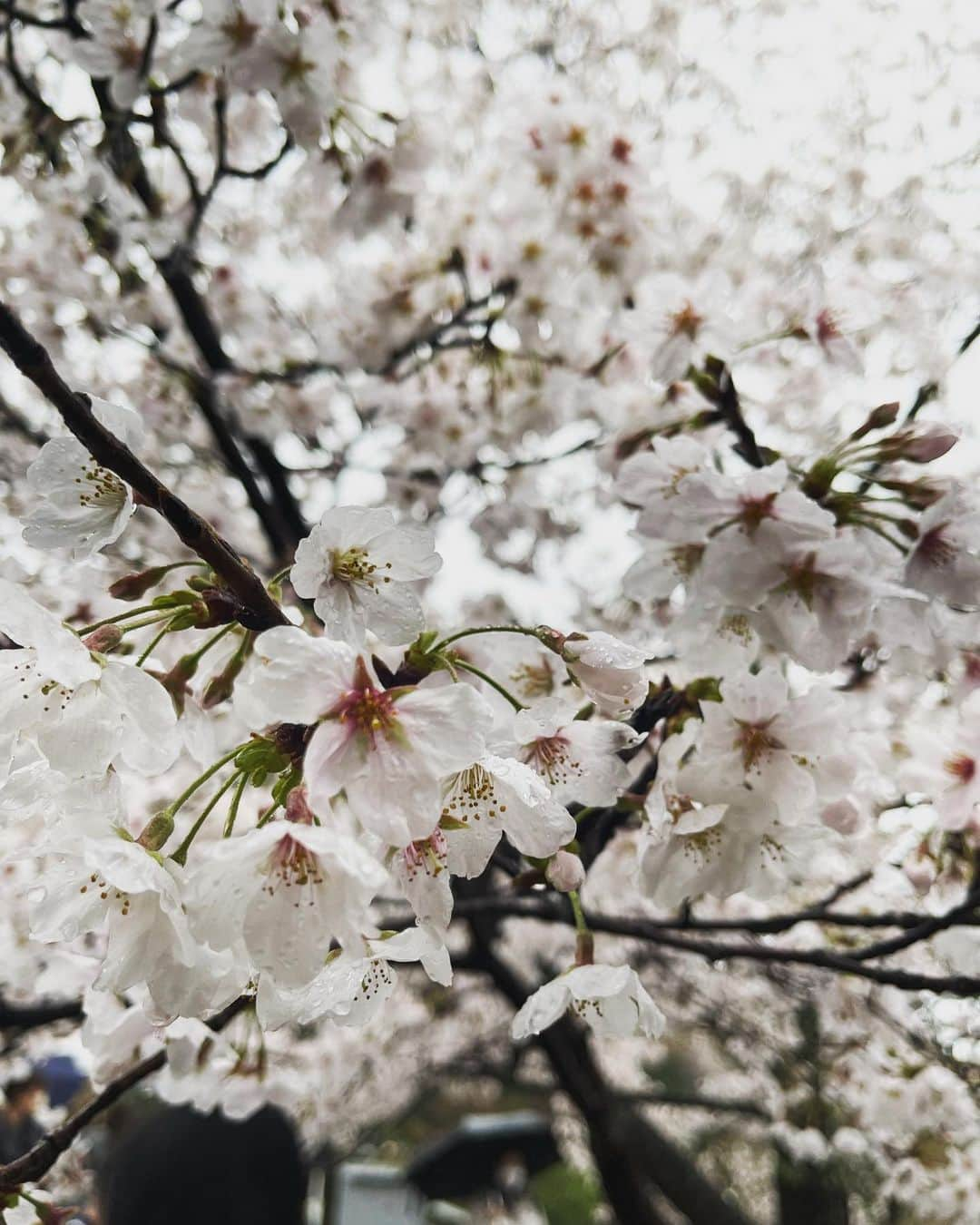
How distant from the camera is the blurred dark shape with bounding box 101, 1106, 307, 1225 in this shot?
8.78 ft

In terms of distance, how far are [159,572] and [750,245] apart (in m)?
4.62

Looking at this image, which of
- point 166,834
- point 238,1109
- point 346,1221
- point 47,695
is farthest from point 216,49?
point 346,1221

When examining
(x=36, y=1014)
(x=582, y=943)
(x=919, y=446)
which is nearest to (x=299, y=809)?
(x=582, y=943)

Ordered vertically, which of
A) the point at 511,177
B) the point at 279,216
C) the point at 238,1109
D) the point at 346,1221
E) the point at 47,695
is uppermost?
the point at 279,216

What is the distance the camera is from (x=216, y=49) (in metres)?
1.98

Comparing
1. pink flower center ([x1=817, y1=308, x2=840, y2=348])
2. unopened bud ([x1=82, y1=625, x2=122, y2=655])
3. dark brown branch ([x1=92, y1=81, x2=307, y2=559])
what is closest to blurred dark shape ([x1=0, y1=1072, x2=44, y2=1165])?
dark brown branch ([x1=92, y1=81, x2=307, y2=559])

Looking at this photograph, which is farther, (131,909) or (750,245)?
(750,245)

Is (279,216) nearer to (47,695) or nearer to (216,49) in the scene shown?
(216,49)

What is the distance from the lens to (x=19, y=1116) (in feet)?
10.4

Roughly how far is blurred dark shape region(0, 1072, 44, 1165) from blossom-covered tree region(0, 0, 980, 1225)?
0.58 metres

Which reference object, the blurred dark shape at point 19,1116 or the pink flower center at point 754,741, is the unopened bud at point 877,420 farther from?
the blurred dark shape at point 19,1116

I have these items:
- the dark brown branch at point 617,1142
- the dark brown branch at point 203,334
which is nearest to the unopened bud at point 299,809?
the dark brown branch at point 203,334

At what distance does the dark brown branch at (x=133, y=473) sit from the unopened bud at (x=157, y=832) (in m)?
0.20

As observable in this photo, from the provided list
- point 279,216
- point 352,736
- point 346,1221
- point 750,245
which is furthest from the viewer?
point 346,1221
